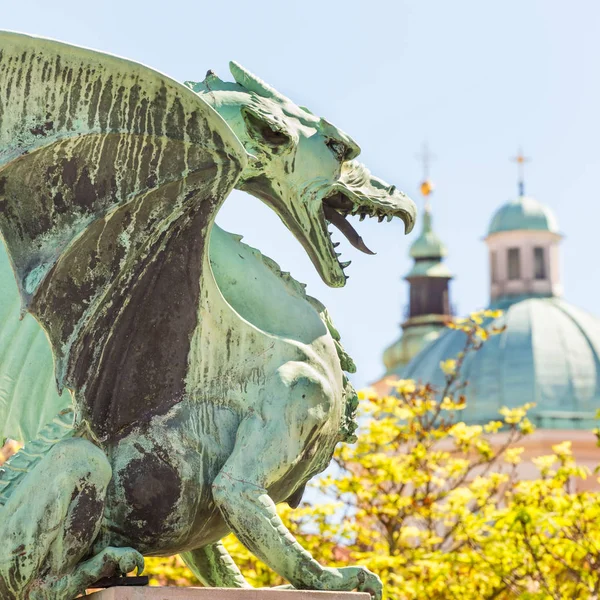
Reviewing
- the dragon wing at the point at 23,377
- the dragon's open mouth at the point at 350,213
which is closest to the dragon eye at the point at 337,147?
the dragon's open mouth at the point at 350,213

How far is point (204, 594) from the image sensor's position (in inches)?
232

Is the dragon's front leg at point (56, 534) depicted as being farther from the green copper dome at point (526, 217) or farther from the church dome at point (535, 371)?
the green copper dome at point (526, 217)

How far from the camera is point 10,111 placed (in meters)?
5.90

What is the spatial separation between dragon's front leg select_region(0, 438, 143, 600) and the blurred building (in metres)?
34.4

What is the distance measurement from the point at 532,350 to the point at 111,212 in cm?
4062

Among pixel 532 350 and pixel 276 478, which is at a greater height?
pixel 532 350

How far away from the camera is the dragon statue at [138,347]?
592 centimetres

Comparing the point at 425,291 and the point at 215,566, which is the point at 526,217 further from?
the point at 215,566

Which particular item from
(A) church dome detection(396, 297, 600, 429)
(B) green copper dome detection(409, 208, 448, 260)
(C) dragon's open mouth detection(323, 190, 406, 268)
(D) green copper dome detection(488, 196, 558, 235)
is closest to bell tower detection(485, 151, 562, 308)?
(D) green copper dome detection(488, 196, 558, 235)

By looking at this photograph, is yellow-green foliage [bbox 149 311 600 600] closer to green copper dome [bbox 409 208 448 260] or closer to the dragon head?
the dragon head

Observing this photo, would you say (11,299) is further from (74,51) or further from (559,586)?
(559,586)

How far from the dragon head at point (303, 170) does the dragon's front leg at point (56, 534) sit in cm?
144

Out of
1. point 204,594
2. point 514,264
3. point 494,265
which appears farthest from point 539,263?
point 204,594

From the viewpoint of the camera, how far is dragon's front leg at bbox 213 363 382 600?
19.8 ft
